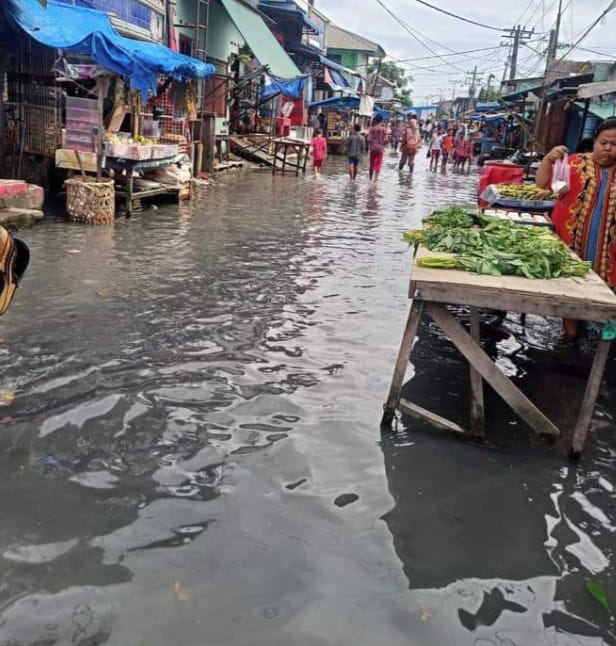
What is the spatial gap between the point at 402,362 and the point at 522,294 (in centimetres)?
82

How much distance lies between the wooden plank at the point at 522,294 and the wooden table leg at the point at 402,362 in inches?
6.1

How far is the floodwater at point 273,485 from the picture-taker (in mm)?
2559

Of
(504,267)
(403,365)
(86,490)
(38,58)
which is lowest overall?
(86,490)

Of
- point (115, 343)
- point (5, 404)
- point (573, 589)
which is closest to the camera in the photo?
point (573, 589)

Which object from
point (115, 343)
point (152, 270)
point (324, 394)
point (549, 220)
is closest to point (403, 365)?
point (324, 394)

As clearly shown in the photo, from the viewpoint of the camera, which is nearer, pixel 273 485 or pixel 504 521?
pixel 504 521

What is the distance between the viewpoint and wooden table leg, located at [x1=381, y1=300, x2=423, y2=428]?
3.95 meters

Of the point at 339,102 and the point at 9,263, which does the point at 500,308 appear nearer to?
the point at 9,263

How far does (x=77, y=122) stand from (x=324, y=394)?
7.64m

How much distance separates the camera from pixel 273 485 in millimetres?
3402

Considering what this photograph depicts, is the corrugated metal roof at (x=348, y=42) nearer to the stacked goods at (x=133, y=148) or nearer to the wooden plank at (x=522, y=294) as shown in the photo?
the stacked goods at (x=133, y=148)

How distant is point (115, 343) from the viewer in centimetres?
513

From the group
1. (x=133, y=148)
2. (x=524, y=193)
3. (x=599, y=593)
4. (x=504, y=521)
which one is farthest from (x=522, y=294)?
(x=133, y=148)

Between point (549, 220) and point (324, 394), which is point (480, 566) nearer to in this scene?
point (324, 394)
